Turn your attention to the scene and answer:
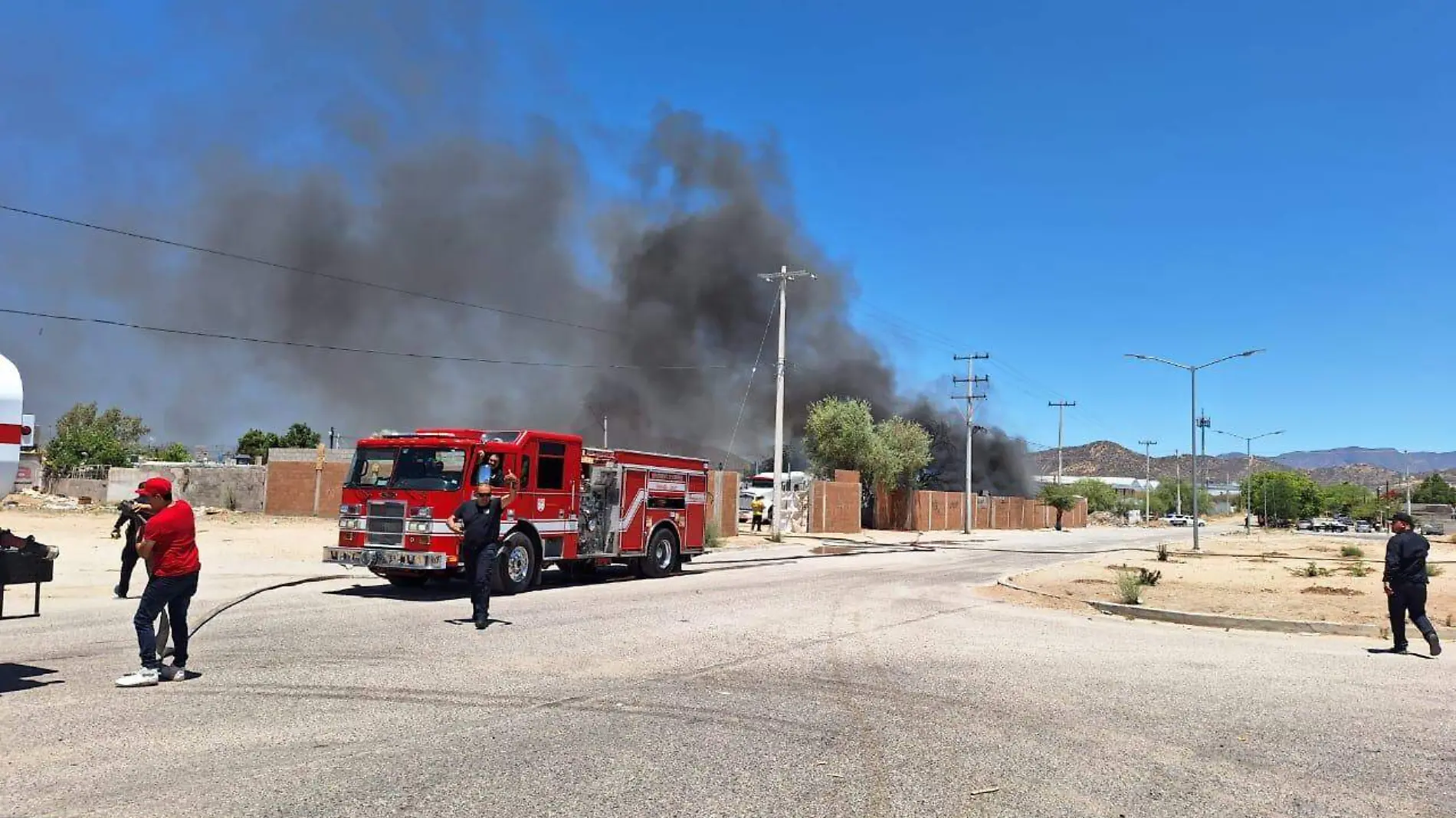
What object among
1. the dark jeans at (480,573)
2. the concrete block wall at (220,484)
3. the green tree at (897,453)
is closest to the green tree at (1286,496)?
the green tree at (897,453)

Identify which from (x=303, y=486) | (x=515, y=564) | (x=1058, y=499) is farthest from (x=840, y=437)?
(x=515, y=564)

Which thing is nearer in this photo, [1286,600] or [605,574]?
[1286,600]

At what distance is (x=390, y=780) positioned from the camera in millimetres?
4906

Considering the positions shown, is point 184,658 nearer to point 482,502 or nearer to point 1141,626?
point 482,502

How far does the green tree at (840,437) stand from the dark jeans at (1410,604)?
133 ft

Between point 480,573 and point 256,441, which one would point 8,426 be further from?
point 256,441

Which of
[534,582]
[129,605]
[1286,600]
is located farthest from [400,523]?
[1286,600]

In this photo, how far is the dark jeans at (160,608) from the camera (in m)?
7.06

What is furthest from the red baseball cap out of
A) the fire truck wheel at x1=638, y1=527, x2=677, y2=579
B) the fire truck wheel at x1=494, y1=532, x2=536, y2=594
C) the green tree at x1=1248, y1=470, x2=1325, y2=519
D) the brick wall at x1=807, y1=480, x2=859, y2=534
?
the green tree at x1=1248, y1=470, x2=1325, y2=519

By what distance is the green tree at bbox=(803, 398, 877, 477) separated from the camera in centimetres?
5103

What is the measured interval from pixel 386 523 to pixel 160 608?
19.9 feet

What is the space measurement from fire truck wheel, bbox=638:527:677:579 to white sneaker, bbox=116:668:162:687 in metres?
10.5

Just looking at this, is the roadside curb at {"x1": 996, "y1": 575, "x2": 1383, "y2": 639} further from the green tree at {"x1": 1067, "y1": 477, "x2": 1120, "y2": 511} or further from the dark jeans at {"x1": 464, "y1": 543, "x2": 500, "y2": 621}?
the green tree at {"x1": 1067, "y1": 477, "x2": 1120, "y2": 511}

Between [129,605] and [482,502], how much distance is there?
15.3 feet
